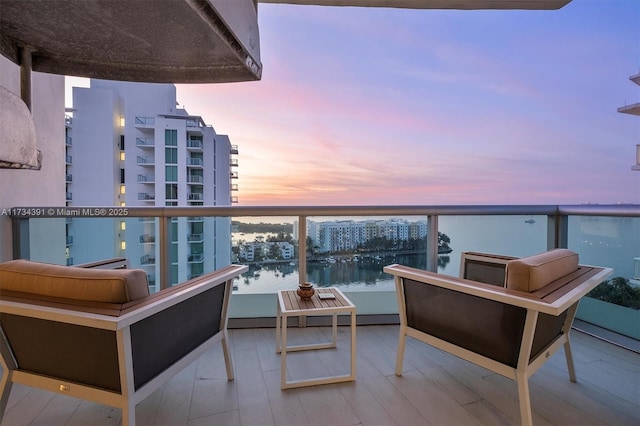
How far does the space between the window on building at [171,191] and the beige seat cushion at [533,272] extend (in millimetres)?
29192

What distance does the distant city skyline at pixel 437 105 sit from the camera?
169 inches

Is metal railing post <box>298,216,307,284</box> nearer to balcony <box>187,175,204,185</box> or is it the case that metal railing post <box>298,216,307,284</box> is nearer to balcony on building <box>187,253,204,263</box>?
balcony on building <box>187,253,204,263</box>

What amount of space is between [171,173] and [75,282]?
2903cm

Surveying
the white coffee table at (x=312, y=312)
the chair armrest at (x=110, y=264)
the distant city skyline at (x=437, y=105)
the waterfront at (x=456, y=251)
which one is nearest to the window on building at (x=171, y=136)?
the distant city skyline at (x=437, y=105)

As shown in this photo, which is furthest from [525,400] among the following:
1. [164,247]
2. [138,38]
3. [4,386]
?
[164,247]

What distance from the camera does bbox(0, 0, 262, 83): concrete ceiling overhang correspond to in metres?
0.83

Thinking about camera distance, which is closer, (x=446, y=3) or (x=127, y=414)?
(x=127, y=414)

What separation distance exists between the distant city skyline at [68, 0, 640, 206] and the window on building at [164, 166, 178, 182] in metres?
24.6

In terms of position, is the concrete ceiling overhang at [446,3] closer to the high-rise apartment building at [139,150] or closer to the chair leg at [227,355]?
the chair leg at [227,355]

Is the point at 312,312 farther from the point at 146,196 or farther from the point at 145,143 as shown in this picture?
the point at 145,143

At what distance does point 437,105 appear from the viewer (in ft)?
16.1

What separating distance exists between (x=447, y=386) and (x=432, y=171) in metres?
4.05

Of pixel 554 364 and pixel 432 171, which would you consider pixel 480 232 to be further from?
pixel 432 171

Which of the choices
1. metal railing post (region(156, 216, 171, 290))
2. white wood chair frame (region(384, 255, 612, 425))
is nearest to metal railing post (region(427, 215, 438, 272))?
white wood chair frame (region(384, 255, 612, 425))
